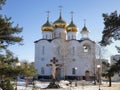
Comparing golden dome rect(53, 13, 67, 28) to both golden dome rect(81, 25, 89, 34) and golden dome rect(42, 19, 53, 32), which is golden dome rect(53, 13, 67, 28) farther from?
golden dome rect(81, 25, 89, 34)

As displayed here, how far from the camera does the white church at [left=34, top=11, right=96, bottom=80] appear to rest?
6919 centimetres

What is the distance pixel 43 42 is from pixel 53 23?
534 cm

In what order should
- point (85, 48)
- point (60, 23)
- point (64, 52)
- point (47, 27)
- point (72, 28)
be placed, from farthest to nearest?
point (72, 28) → point (85, 48) → point (60, 23) → point (47, 27) → point (64, 52)

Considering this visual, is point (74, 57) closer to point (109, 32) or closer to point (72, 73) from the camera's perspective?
point (72, 73)

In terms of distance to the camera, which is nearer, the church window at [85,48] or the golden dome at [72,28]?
the church window at [85,48]

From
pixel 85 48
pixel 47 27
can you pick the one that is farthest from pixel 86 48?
pixel 47 27

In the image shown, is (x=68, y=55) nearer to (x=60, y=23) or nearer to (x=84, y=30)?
(x=60, y=23)

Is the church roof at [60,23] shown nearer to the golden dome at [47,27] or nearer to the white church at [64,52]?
the white church at [64,52]

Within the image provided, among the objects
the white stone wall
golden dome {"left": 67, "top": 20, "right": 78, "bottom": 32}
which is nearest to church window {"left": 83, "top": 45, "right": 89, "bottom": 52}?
the white stone wall

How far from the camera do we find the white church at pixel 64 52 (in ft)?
227

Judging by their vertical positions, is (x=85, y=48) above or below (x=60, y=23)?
below

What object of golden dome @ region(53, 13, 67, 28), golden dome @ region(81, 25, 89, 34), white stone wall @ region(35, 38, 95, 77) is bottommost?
white stone wall @ region(35, 38, 95, 77)

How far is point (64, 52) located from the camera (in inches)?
2657

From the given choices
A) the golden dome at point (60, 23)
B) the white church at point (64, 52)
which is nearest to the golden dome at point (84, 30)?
the white church at point (64, 52)
